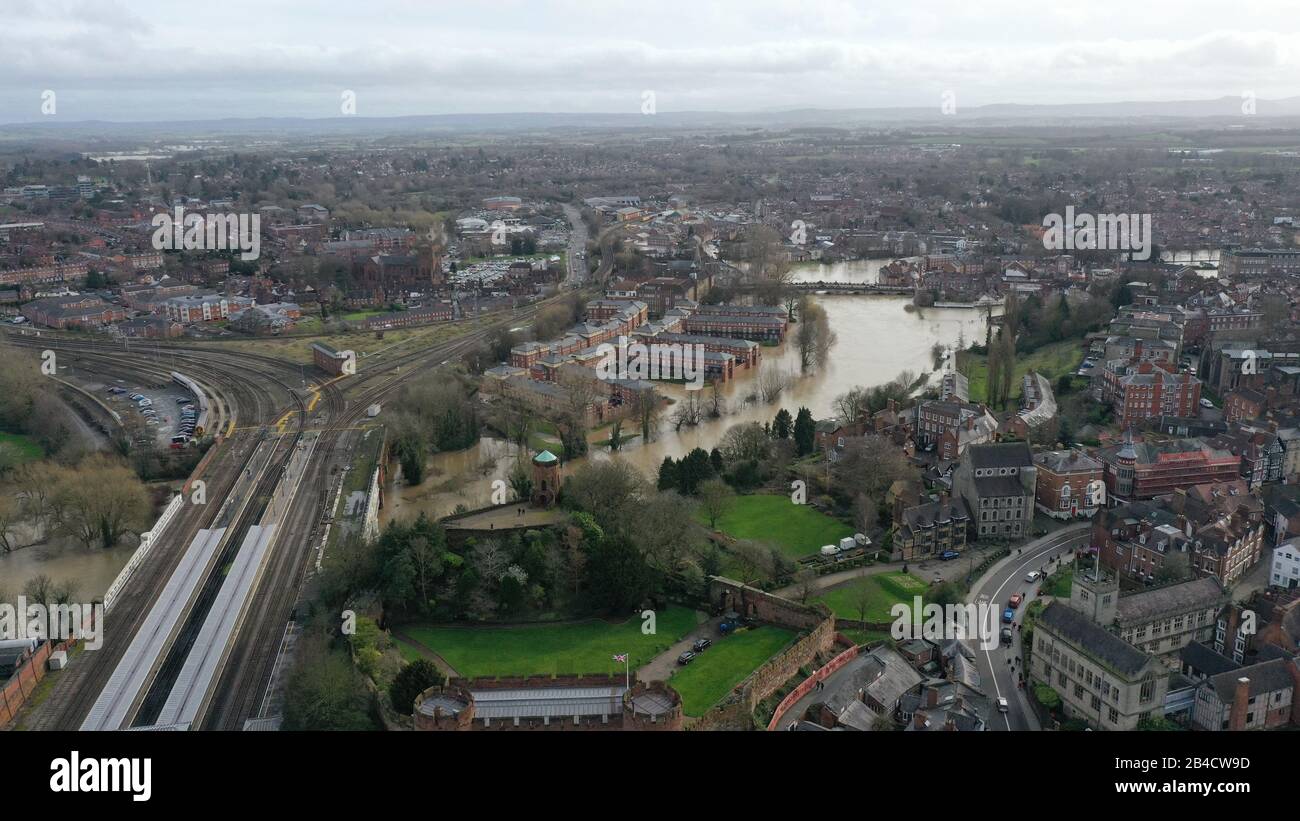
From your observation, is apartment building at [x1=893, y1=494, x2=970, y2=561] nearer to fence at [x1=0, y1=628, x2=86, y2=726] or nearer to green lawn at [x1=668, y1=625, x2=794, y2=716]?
green lawn at [x1=668, y1=625, x2=794, y2=716]

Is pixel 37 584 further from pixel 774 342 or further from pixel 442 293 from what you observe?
pixel 442 293

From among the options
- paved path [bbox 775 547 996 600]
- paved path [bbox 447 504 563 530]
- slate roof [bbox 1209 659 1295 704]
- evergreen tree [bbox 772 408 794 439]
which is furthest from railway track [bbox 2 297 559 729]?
slate roof [bbox 1209 659 1295 704]

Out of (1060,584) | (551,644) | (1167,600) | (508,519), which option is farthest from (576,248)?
(1167,600)

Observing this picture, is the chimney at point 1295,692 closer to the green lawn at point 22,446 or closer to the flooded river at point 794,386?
the flooded river at point 794,386

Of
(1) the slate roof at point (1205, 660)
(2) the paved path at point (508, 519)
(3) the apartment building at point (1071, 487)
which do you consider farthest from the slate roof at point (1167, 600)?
(2) the paved path at point (508, 519)

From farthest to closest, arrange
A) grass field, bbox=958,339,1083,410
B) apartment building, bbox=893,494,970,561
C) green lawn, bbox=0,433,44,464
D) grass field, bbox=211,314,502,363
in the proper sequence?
grass field, bbox=211,314,502,363 < grass field, bbox=958,339,1083,410 < green lawn, bbox=0,433,44,464 < apartment building, bbox=893,494,970,561

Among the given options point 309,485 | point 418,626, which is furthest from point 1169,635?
point 309,485
